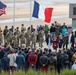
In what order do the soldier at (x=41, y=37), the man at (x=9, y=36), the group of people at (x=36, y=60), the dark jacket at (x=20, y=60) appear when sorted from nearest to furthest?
the group of people at (x=36, y=60), the dark jacket at (x=20, y=60), the man at (x=9, y=36), the soldier at (x=41, y=37)

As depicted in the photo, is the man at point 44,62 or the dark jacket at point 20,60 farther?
the dark jacket at point 20,60

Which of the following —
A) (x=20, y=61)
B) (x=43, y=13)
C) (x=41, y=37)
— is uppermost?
(x=43, y=13)

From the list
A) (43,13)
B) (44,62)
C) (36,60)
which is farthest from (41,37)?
(44,62)

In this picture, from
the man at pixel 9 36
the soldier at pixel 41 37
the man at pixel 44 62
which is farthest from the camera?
the soldier at pixel 41 37

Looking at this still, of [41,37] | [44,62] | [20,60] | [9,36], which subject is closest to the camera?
[44,62]

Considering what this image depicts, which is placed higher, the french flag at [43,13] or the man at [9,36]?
the french flag at [43,13]

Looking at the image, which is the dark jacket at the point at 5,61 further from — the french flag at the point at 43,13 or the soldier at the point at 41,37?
the soldier at the point at 41,37

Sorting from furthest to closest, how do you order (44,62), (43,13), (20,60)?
(43,13), (20,60), (44,62)

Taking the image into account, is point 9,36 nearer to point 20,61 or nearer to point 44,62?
point 20,61

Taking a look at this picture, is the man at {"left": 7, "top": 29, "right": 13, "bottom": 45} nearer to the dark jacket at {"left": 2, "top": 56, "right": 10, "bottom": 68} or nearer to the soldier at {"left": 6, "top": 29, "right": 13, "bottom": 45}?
the soldier at {"left": 6, "top": 29, "right": 13, "bottom": 45}

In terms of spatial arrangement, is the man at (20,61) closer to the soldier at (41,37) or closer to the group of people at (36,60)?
the group of people at (36,60)

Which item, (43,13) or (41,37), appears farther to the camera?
(41,37)

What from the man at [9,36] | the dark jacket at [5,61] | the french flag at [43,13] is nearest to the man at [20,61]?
the dark jacket at [5,61]

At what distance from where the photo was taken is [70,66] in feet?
75.9
